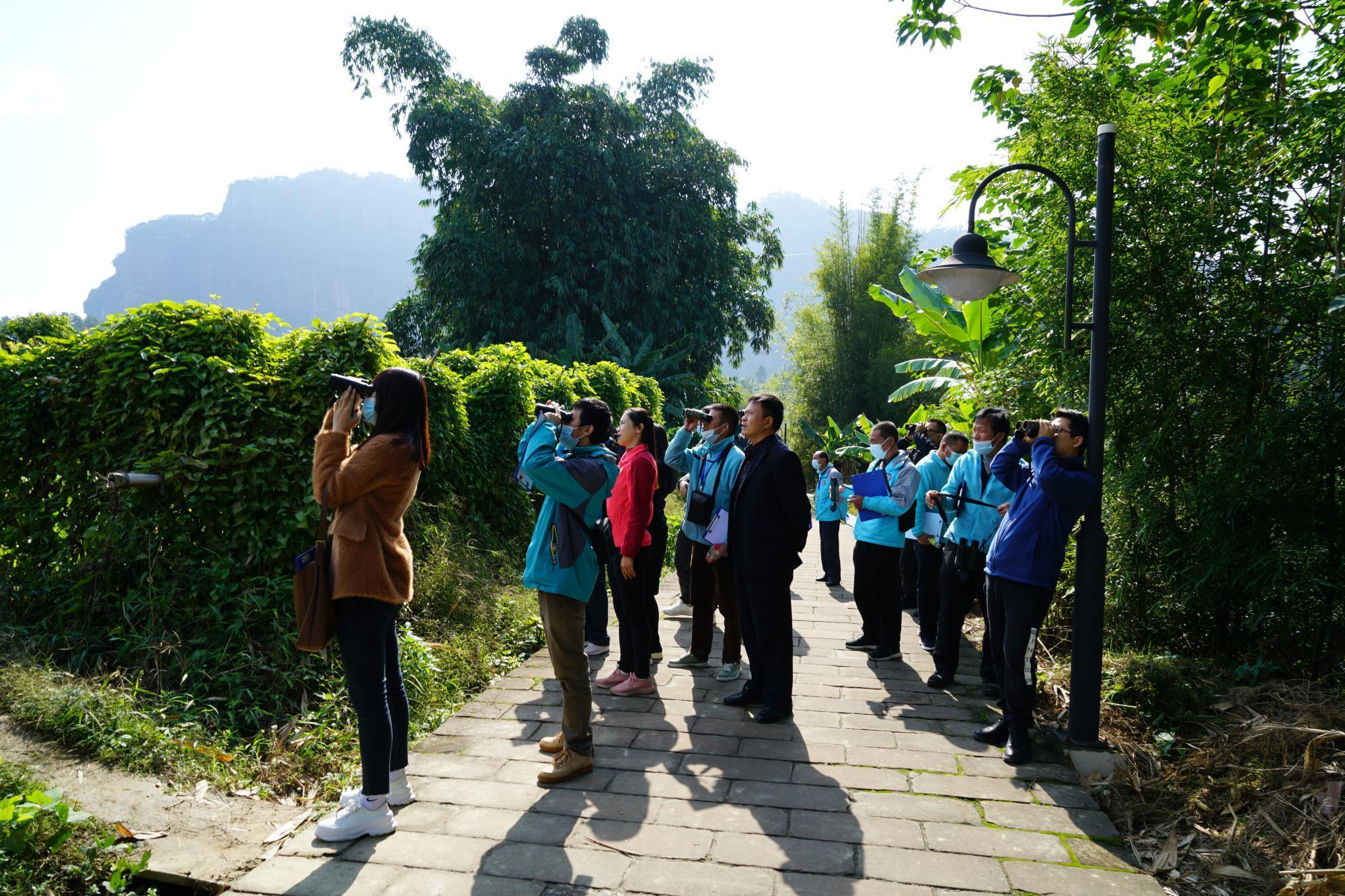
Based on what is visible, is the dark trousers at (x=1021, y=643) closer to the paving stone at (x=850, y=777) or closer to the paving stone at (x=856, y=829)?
the paving stone at (x=850, y=777)

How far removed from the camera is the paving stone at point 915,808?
380 centimetres

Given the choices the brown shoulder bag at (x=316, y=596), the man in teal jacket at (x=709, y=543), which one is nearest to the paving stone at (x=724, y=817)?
the brown shoulder bag at (x=316, y=596)

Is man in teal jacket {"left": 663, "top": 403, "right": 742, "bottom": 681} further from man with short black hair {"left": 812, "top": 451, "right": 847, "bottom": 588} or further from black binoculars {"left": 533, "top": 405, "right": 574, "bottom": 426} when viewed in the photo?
man with short black hair {"left": 812, "top": 451, "right": 847, "bottom": 588}

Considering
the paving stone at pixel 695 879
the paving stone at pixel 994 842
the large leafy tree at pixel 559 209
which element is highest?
the large leafy tree at pixel 559 209

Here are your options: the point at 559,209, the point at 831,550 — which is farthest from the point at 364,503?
the point at 559,209

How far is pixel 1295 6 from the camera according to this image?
5.47 m

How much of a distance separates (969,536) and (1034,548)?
1259 mm

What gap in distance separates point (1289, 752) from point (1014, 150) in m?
5.70

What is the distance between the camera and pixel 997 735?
15.6ft

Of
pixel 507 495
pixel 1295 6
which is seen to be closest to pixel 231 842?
pixel 507 495

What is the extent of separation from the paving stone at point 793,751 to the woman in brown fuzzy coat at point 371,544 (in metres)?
1.94

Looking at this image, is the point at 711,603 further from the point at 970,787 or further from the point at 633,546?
the point at 970,787

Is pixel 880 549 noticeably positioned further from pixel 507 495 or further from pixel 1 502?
pixel 1 502

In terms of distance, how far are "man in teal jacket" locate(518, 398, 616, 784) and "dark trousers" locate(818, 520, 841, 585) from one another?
21.1 ft
